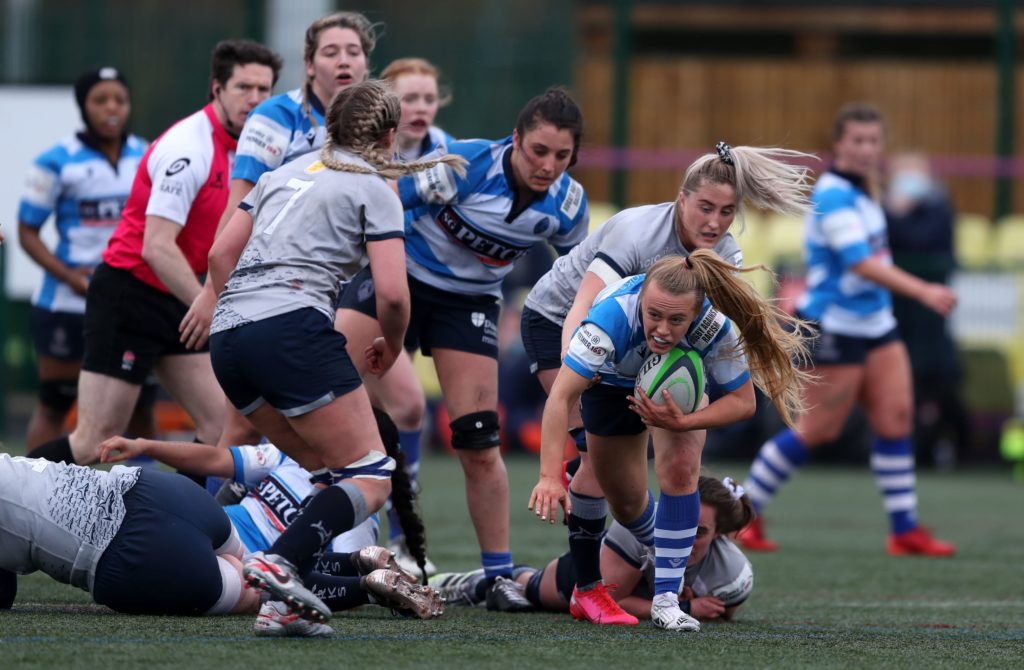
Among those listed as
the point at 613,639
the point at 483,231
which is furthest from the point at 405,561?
the point at 613,639

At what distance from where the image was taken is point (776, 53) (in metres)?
18.0

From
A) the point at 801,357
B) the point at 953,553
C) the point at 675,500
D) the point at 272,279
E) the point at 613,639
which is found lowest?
the point at 953,553

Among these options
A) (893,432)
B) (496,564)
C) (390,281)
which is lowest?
(893,432)

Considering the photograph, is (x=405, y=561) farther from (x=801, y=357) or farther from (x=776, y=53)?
(x=776, y=53)

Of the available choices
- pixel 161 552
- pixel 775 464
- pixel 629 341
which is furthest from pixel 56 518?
pixel 775 464

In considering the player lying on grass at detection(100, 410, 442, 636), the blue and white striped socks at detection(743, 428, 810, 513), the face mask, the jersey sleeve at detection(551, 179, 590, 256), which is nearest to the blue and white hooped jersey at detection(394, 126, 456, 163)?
the jersey sleeve at detection(551, 179, 590, 256)

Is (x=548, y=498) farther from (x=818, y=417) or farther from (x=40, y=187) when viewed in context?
(x=40, y=187)

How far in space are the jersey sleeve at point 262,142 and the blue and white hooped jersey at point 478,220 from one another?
45 cm

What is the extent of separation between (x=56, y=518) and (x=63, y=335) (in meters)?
3.52

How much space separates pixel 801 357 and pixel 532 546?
2909 mm

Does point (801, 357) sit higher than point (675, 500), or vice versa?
point (801, 357)

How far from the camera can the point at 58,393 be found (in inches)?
314

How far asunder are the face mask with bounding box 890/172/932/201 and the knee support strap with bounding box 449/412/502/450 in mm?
8725

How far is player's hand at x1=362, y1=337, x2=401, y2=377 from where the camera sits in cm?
492
